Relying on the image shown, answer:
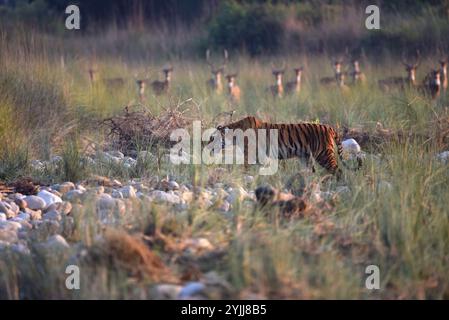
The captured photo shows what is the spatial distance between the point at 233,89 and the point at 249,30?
6.88 m

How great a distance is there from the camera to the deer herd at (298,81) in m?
15.3

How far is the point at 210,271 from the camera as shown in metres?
5.22

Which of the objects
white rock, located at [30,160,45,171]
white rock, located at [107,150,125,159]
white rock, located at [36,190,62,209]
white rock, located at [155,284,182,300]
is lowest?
white rock, located at [155,284,182,300]

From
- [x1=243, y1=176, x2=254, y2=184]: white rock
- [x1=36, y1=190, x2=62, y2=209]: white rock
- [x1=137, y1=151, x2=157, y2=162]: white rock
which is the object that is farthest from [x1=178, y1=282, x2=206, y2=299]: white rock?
[x1=137, y1=151, x2=157, y2=162]: white rock

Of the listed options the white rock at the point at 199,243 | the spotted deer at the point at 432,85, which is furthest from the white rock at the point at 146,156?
the spotted deer at the point at 432,85

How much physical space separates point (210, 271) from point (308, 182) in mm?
2418

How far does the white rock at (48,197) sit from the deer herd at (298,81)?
6.08 metres

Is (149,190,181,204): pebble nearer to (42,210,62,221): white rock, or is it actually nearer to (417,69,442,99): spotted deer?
(42,210,62,221): white rock

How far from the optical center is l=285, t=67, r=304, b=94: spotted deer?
1720cm

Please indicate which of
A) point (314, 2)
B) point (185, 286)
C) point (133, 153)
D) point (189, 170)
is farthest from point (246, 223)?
point (314, 2)

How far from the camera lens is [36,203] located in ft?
24.5

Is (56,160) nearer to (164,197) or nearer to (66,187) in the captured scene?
(66,187)

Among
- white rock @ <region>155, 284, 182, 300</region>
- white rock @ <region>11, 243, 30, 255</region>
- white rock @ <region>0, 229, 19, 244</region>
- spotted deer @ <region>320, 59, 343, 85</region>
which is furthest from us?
spotted deer @ <region>320, 59, 343, 85</region>
